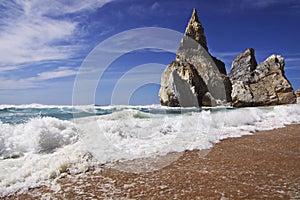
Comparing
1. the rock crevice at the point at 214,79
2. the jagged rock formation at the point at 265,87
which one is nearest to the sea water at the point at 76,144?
the jagged rock formation at the point at 265,87

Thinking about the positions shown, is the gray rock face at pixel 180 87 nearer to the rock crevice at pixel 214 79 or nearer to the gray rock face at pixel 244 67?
the rock crevice at pixel 214 79

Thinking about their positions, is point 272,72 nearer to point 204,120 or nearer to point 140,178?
point 204,120

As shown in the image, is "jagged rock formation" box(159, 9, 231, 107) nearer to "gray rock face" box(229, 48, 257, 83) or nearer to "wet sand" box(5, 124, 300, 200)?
"gray rock face" box(229, 48, 257, 83)

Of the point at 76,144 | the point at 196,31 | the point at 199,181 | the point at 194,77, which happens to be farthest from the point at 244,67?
the point at 199,181

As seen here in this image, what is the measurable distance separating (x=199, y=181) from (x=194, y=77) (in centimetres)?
2624

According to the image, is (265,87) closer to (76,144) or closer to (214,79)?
(214,79)

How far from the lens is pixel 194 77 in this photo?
28156mm

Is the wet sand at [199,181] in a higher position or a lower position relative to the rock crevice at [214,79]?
lower

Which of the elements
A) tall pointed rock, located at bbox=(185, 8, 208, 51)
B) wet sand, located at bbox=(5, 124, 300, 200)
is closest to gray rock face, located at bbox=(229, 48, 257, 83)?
tall pointed rock, located at bbox=(185, 8, 208, 51)

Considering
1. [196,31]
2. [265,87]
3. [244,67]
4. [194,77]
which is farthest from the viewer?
[196,31]

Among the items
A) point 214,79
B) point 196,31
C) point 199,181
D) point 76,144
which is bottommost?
point 199,181

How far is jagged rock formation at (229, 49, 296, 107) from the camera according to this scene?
67.7ft

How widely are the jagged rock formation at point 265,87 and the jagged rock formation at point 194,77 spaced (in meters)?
6.02

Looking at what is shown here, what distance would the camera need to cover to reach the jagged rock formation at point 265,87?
20625 millimetres
